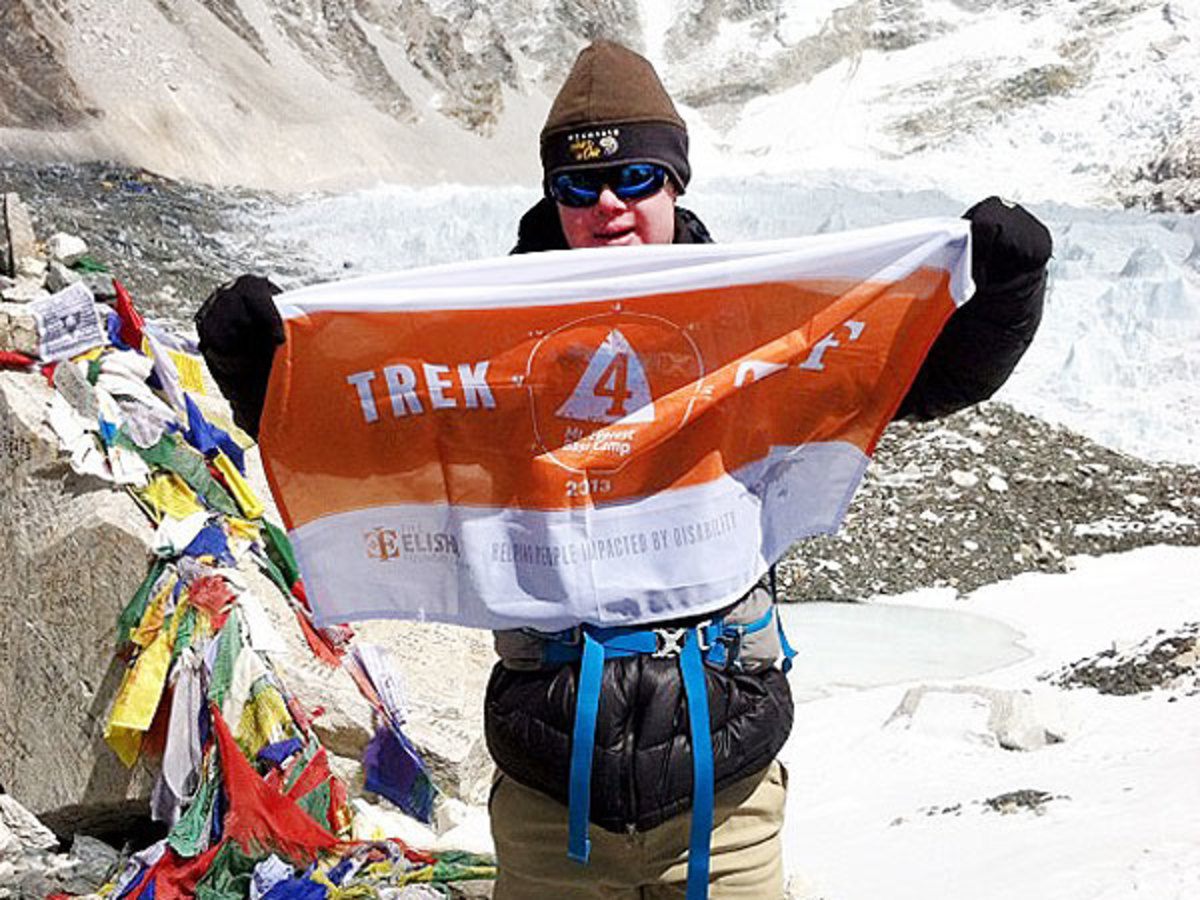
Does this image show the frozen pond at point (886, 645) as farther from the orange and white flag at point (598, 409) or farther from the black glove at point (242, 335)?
the black glove at point (242, 335)

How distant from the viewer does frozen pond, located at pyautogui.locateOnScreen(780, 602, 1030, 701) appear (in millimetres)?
6762

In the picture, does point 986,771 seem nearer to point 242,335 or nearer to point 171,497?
point 171,497

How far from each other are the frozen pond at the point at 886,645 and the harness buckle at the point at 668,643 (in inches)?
187

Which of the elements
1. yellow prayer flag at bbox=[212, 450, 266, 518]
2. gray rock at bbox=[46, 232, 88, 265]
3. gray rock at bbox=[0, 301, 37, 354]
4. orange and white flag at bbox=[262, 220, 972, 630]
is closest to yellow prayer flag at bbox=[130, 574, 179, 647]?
yellow prayer flag at bbox=[212, 450, 266, 518]

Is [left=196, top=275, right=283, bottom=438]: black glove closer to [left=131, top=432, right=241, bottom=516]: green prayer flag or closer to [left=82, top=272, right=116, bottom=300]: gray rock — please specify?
[left=131, top=432, right=241, bottom=516]: green prayer flag

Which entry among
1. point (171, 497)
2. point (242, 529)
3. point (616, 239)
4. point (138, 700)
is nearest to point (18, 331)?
point (171, 497)

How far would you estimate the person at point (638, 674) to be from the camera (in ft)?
5.70

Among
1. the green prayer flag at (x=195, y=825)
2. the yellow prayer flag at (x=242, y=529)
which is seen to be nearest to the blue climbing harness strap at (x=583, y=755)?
the green prayer flag at (x=195, y=825)

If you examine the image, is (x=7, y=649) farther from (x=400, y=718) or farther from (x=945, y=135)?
(x=945, y=135)

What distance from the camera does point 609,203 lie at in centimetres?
189

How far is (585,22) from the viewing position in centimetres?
3928

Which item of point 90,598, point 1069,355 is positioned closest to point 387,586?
point 90,598

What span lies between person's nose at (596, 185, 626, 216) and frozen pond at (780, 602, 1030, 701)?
15.7 feet

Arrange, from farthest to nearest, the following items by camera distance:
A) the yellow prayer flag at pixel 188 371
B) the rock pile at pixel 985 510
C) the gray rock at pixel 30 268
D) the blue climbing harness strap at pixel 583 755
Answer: the rock pile at pixel 985 510 < the gray rock at pixel 30 268 < the yellow prayer flag at pixel 188 371 < the blue climbing harness strap at pixel 583 755
